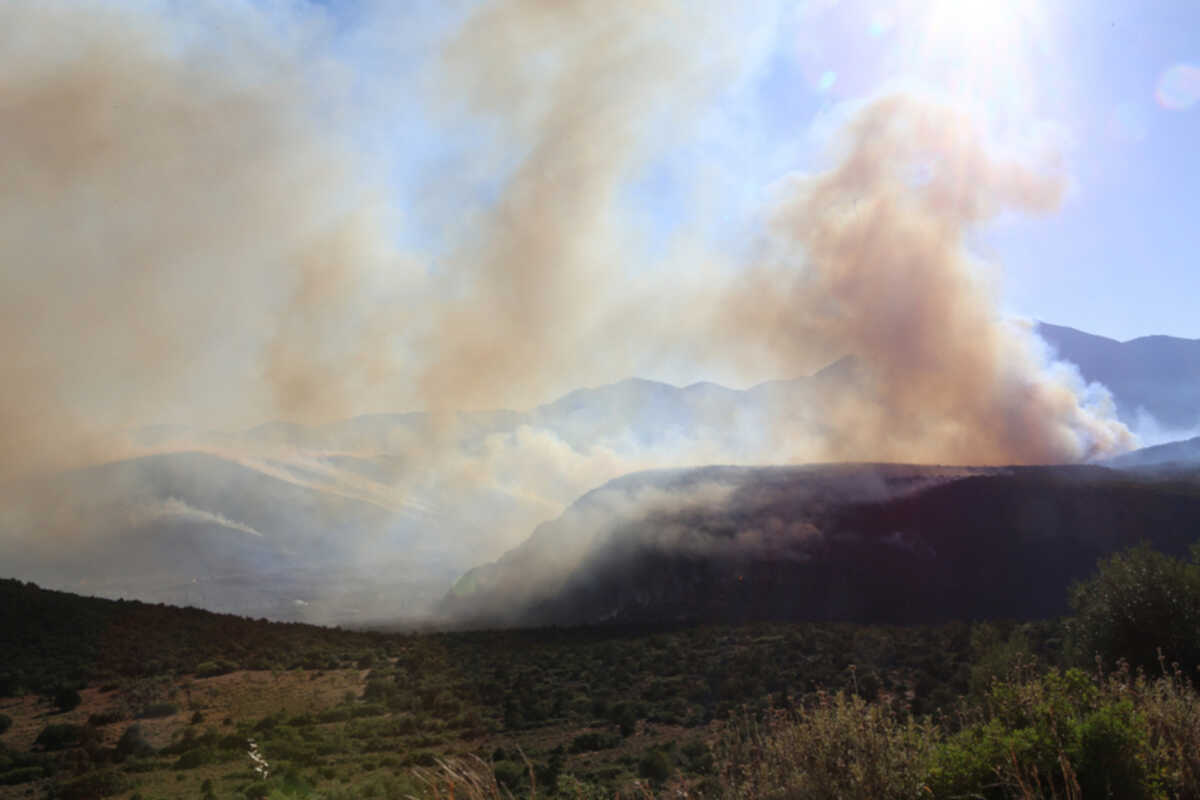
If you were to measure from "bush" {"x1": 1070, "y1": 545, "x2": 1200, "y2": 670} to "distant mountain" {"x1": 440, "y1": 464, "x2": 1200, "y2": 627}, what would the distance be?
55479 mm

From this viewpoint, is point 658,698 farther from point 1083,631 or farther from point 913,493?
point 913,493

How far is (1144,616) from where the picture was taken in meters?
23.1

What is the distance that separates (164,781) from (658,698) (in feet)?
61.3

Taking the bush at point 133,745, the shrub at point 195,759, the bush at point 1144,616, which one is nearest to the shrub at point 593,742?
the shrub at point 195,759

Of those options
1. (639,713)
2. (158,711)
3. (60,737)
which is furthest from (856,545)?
(60,737)

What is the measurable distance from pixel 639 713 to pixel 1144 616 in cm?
1716

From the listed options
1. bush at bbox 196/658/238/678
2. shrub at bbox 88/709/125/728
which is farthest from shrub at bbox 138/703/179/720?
bush at bbox 196/658/238/678

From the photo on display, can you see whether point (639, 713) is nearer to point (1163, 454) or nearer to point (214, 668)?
point (214, 668)

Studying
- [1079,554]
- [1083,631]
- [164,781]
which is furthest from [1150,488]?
[164,781]

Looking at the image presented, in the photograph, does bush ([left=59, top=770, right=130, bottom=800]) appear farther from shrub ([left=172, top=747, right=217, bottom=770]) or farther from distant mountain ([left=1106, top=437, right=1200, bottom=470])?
distant mountain ([left=1106, top=437, right=1200, bottom=470])

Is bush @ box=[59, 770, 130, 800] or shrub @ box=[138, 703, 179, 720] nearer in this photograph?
bush @ box=[59, 770, 130, 800]

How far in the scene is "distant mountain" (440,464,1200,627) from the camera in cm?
8025

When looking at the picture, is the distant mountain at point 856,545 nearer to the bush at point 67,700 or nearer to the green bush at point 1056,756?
the bush at point 67,700

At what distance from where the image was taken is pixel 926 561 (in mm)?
86562
